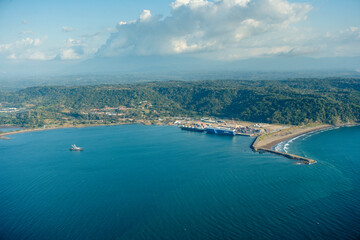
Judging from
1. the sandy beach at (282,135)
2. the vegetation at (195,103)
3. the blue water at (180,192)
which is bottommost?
the blue water at (180,192)

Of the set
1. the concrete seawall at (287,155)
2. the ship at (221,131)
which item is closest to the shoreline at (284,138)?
the concrete seawall at (287,155)

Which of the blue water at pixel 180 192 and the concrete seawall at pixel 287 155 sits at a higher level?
the concrete seawall at pixel 287 155

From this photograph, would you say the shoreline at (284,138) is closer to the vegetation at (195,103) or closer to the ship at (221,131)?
the vegetation at (195,103)

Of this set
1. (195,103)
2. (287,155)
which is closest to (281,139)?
(287,155)

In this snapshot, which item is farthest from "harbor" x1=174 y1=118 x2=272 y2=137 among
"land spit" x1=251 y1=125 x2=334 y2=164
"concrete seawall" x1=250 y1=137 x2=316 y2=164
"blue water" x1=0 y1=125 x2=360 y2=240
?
"concrete seawall" x1=250 y1=137 x2=316 y2=164

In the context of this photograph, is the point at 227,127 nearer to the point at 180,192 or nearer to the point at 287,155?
the point at 287,155

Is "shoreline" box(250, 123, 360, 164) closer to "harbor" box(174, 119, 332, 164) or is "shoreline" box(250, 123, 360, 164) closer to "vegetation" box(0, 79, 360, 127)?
"harbor" box(174, 119, 332, 164)

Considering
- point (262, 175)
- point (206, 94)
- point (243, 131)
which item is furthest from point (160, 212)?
point (206, 94)
